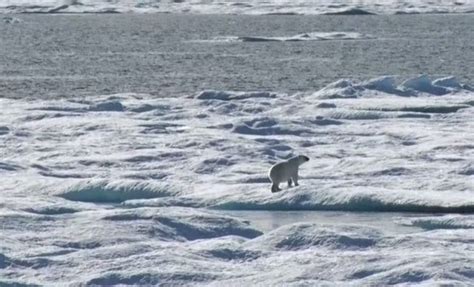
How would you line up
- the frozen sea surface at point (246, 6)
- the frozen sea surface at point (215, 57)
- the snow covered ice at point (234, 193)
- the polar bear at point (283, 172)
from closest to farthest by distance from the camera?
the snow covered ice at point (234, 193) → the polar bear at point (283, 172) → the frozen sea surface at point (215, 57) → the frozen sea surface at point (246, 6)

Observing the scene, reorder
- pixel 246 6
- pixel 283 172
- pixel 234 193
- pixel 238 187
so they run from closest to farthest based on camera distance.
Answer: pixel 234 193 < pixel 283 172 < pixel 238 187 < pixel 246 6

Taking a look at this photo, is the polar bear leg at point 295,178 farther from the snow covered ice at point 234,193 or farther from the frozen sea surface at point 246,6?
the frozen sea surface at point 246,6

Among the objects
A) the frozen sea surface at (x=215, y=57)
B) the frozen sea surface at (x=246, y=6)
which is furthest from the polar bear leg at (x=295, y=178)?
the frozen sea surface at (x=246, y=6)

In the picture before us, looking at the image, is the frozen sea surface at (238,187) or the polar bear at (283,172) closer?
the frozen sea surface at (238,187)

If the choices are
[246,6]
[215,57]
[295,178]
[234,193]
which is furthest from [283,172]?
[246,6]

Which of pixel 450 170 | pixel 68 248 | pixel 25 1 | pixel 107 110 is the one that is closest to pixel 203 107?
pixel 107 110

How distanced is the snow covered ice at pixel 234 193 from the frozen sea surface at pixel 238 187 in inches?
1.0

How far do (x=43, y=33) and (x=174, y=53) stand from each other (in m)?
24.5

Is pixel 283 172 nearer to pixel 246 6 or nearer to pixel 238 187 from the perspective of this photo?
pixel 238 187

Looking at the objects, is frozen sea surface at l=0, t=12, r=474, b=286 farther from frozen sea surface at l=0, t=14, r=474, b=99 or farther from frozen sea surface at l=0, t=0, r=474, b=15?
frozen sea surface at l=0, t=0, r=474, b=15

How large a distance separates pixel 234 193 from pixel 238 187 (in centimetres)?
30

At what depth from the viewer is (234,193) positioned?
13.6m

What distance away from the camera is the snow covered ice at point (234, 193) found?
388 inches

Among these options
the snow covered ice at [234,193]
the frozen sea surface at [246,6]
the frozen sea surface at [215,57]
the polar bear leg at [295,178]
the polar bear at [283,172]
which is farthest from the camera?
the frozen sea surface at [246,6]
